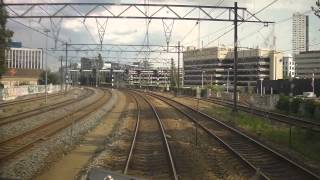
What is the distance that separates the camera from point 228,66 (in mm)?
148625

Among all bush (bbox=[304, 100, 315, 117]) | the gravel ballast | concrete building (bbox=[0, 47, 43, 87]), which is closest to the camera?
the gravel ballast

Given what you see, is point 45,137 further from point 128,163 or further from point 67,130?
point 128,163

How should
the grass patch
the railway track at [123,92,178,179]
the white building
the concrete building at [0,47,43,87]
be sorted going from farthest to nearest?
the white building < the concrete building at [0,47,43,87] < the grass patch < the railway track at [123,92,178,179]

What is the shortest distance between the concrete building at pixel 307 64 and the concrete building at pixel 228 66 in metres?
5.25

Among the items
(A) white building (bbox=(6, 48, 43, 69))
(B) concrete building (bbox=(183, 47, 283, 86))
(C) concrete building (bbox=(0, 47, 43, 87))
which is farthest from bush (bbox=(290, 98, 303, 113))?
(A) white building (bbox=(6, 48, 43, 69))

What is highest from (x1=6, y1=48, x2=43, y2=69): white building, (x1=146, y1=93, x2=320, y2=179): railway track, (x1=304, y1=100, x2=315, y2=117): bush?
(x1=6, y1=48, x2=43, y2=69): white building

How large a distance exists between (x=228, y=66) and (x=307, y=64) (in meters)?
26.0

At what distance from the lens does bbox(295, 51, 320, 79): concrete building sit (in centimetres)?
12062

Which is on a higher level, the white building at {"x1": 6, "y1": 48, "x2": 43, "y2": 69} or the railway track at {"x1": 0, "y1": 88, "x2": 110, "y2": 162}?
the white building at {"x1": 6, "y1": 48, "x2": 43, "y2": 69}

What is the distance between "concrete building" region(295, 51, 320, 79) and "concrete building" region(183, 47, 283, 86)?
17.2 ft

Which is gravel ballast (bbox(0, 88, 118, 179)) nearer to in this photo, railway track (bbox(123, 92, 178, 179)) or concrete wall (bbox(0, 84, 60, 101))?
railway track (bbox(123, 92, 178, 179))

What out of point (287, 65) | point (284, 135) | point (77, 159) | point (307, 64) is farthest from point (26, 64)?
point (77, 159)

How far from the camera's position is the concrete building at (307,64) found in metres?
121

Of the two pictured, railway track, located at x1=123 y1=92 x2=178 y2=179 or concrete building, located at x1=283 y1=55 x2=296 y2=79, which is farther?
concrete building, located at x1=283 y1=55 x2=296 y2=79
